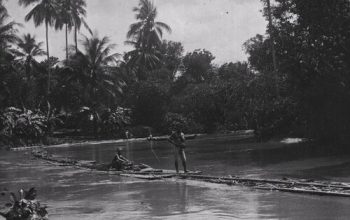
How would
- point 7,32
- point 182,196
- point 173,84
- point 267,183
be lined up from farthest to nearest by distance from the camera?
1. point 173,84
2. point 7,32
3. point 267,183
4. point 182,196

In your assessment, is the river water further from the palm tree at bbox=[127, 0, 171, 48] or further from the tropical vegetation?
the palm tree at bbox=[127, 0, 171, 48]

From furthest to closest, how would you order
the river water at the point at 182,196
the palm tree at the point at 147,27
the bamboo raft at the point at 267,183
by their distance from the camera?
the palm tree at the point at 147,27 < the bamboo raft at the point at 267,183 < the river water at the point at 182,196

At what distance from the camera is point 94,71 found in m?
51.7

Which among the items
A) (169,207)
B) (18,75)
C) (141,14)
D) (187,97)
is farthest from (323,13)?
(141,14)

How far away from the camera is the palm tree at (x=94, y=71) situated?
51.5m

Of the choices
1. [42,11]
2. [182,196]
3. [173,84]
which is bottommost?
[182,196]

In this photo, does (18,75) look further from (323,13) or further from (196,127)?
(323,13)

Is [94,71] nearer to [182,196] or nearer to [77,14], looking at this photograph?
[77,14]

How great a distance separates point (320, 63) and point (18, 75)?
33.6 meters

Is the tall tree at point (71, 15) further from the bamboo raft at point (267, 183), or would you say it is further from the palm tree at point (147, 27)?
the bamboo raft at point (267, 183)

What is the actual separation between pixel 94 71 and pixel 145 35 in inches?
515

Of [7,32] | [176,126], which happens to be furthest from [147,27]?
[176,126]

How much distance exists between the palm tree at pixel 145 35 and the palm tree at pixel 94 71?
33.1ft

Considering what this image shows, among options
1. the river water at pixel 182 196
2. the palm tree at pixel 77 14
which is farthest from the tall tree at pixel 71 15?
the river water at pixel 182 196
